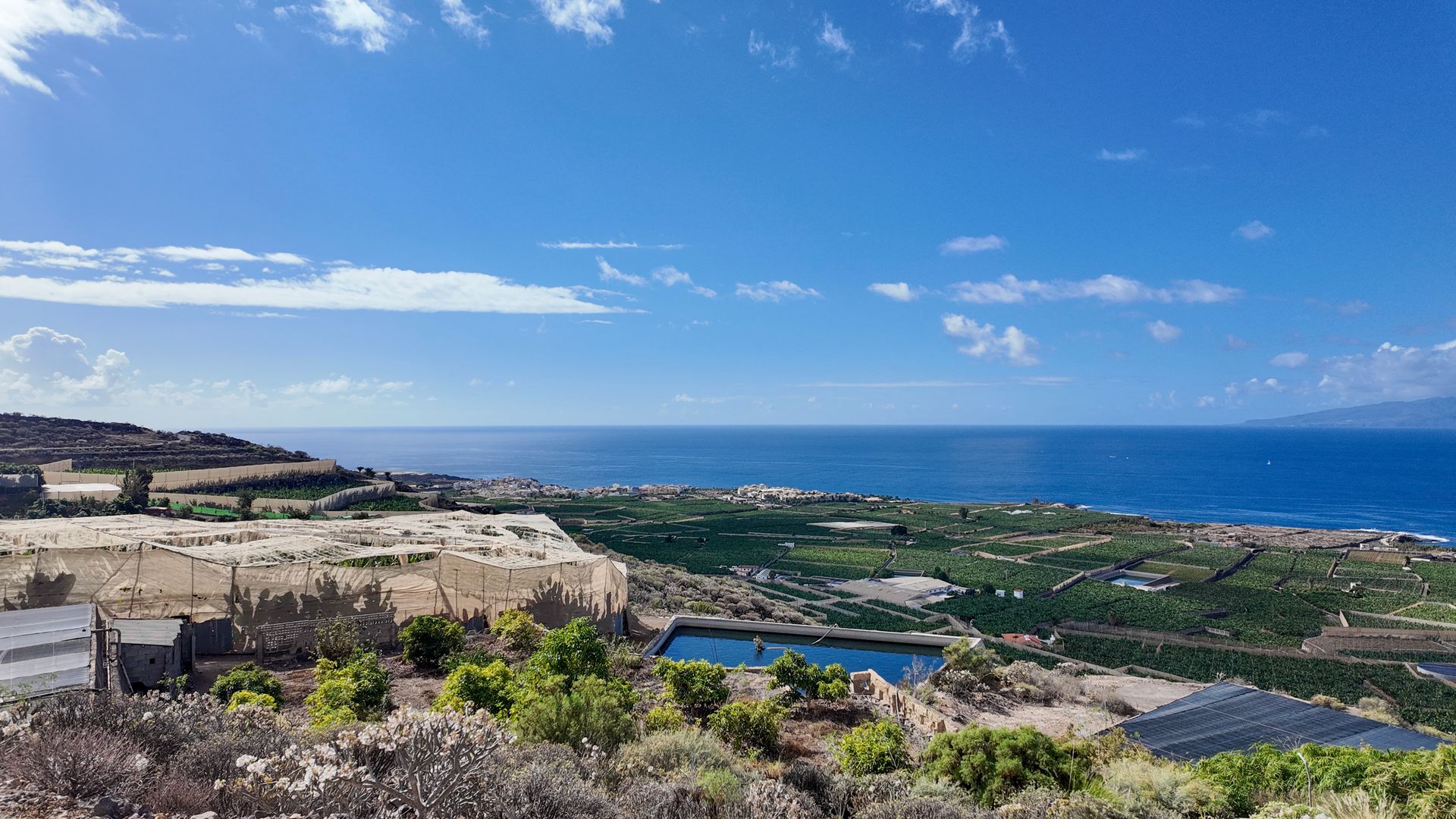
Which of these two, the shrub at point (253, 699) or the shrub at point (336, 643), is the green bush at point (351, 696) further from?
the shrub at point (336, 643)

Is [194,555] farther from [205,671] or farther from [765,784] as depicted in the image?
[765,784]

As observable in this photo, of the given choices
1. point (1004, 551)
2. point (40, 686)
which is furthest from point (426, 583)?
point (1004, 551)

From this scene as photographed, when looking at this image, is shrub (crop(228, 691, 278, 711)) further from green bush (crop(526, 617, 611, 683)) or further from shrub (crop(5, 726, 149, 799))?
shrub (crop(5, 726, 149, 799))

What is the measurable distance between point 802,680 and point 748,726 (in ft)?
10.4

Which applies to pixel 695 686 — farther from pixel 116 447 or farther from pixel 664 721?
pixel 116 447

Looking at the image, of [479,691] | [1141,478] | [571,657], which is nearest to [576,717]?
[479,691]

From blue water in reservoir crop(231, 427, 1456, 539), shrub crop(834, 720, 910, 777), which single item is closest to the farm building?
shrub crop(834, 720, 910, 777)

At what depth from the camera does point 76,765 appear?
16.8 feet

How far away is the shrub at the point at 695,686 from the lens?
472 inches

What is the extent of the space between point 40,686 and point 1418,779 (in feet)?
52.2

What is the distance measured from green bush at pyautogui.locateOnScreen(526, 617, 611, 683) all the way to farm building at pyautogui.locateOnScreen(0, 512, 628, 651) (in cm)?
616

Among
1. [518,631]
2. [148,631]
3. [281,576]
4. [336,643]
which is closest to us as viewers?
[148,631]

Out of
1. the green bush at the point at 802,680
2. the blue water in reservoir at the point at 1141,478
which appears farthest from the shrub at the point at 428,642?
the blue water in reservoir at the point at 1141,478

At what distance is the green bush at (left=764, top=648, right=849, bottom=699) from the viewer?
1322 centimetres
